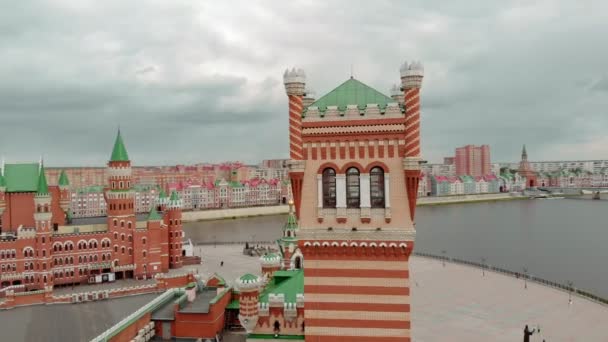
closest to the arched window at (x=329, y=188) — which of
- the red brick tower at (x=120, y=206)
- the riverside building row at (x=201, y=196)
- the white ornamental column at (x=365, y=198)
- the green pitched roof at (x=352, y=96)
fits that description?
the white ornamental column at (x=365, y=198)

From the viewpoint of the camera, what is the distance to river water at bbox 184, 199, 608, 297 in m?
56.4

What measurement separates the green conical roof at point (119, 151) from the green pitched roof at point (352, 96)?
4306 cm

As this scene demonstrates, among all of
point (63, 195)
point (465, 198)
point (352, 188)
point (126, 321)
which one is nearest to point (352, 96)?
point (352, 188)

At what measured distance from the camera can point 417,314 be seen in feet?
126

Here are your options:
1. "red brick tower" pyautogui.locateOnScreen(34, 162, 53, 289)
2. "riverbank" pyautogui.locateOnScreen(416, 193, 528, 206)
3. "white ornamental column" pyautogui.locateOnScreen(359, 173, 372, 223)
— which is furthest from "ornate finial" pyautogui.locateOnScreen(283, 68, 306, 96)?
"riverbank" pyautogui.locateOnScreen(416, 193, 528, 206)

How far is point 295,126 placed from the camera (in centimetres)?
1329

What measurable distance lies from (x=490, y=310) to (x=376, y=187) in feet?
102

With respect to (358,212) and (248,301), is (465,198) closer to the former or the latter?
(248,301)

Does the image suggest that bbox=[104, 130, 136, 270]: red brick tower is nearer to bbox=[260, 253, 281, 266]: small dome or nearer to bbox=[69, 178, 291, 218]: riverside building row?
bbox=[260, 253, 281, 266]: small dome

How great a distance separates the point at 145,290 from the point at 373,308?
38.5 metres

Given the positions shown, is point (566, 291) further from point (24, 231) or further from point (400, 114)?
point (24, 231)

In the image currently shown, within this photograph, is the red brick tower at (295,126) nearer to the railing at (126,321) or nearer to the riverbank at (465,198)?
the railing at (126,321)

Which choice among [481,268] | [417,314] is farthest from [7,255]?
[481,268]

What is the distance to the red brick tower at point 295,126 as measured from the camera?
→ 13.2 metres
